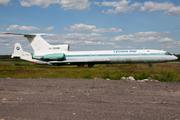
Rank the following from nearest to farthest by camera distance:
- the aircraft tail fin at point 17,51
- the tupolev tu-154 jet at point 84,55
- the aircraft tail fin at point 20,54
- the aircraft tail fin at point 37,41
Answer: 1. the tupolev tu-154 jet at point 84,55
2. the aircraft tail fin at point 37,41
3. the aircraft tail fin at point 20,54
4. the aircraft tail fin at point 17,51

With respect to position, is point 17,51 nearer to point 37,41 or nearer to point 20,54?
point 20,54

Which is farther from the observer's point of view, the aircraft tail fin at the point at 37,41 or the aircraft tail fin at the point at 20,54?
the aircraft tail fin at the point at 20,54

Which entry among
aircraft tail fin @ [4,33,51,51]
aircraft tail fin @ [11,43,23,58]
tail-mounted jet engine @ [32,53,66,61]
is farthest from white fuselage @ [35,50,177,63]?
aircraft tail fin @ [11,43,23,58]

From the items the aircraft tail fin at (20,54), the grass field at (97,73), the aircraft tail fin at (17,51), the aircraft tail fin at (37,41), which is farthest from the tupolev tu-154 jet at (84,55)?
the grass field at (97,73)

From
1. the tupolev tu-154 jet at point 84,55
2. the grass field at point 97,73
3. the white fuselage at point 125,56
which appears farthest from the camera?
the tupolev tu-154 jet at point 84,55

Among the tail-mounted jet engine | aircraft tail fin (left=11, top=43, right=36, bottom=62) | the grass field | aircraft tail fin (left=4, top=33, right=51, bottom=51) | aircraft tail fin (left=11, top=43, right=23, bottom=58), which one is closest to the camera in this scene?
the grass field

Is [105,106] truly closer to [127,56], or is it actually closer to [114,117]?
[114,117]

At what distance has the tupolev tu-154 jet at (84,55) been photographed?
31.0 metres

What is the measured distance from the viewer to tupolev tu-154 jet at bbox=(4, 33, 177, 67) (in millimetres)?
31016

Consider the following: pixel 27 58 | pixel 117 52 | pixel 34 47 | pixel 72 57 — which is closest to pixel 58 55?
pixel 72 57

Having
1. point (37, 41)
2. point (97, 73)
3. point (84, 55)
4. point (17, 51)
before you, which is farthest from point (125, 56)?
point (17, 51)

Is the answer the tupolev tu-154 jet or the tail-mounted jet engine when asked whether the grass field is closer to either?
the tupolev tu-154 jet

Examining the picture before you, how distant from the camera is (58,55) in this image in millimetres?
33062

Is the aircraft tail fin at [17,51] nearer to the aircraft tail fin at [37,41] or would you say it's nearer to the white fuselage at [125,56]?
the aircraft tail fin at [37,41]
